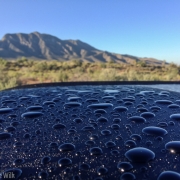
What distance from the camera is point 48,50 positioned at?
131000 mm

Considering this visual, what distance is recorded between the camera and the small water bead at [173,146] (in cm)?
81

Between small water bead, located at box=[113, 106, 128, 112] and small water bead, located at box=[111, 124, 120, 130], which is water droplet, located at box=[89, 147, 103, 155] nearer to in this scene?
small water bead, located at box=[111, 124, 120, 130]

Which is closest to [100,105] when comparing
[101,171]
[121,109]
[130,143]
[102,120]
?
[121,109]

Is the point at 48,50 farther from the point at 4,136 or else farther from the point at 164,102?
the point at 4,136

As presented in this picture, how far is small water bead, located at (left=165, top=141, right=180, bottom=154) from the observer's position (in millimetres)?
805

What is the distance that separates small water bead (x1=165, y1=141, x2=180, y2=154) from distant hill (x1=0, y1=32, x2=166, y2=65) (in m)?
111

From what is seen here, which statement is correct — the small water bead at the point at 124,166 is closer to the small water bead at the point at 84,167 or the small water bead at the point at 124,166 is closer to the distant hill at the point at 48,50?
the small water bead at the point at 84,167

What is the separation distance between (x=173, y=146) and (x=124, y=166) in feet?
0.96

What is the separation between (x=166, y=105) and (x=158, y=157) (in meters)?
0.90

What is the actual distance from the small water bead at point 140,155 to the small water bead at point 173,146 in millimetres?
96

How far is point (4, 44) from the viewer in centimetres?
12494

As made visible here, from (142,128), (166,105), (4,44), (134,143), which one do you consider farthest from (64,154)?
(4,44)

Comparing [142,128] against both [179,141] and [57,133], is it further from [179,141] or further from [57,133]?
[57,133]

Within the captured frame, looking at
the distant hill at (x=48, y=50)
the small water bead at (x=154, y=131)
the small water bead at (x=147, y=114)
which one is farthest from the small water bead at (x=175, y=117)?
the distant hill at (x=48, y=50)
